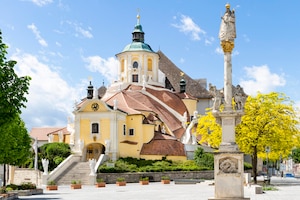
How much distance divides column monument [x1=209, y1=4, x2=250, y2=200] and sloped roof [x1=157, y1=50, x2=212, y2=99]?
68865 mm

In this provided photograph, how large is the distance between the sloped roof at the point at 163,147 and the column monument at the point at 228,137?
40.5 meters

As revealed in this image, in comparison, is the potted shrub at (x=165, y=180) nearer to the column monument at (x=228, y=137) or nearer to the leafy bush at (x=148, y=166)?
the leafy bush at (x=148, y=166)

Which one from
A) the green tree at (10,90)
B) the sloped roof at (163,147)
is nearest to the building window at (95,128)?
the sloped roof at (163,147)

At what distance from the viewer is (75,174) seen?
182 ft

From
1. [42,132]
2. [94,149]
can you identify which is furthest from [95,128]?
[42,132]

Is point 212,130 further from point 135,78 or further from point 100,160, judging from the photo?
Result: point 135,78

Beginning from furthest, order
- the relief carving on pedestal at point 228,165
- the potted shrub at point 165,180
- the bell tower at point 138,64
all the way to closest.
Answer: the bell tower at point 138,64 < the potted shrub at point 165,180 < the relief carving on pedestal at point 228,165

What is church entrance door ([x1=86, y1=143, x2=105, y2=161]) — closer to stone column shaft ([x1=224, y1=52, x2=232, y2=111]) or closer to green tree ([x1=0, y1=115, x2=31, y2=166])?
green tree ([x1=0, y1=115, x2=31, y2=166])

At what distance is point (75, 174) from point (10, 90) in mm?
34458

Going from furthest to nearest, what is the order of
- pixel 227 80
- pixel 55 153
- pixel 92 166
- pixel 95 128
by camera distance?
pixel 95 128 < pixel 55 153 < pixel 92 166 < pixel 227 80

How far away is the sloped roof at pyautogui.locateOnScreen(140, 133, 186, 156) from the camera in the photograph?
63.3 meters

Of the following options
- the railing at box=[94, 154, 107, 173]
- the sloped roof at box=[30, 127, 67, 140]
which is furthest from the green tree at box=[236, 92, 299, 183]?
the sloped roof at box=[30, 127, 67, 140]

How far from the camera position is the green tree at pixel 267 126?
129ft

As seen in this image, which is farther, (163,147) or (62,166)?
(163,147)
